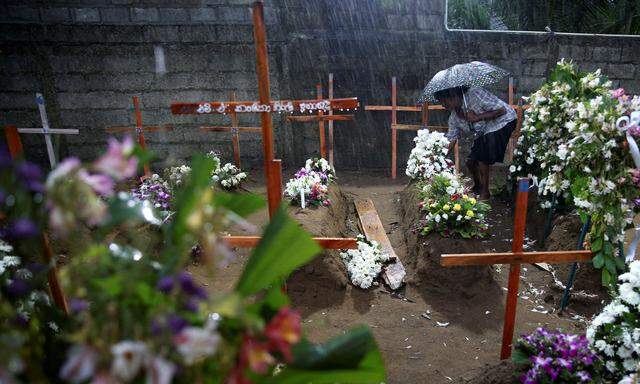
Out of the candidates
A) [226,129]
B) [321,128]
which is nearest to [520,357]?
[321,128]

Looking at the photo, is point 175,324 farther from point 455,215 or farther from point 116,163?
point 455,215

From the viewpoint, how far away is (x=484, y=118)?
517 centimetres

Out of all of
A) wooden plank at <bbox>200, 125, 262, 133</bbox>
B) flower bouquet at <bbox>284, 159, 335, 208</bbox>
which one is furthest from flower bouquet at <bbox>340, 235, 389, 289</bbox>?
wooden plank at <bbox>200, 125, 262, 133</bbox>

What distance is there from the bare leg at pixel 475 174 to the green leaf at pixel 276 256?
5291 millimetres

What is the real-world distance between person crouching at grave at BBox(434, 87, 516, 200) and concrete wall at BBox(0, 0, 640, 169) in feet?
6.22

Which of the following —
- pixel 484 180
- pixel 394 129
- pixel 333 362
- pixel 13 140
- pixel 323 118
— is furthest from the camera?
pixel 394 129

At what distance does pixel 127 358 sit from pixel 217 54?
7.01 m

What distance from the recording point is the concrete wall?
21.6 feet

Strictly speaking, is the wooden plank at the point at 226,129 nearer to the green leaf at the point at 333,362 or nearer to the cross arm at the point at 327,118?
the cross arm at the point at 327,118

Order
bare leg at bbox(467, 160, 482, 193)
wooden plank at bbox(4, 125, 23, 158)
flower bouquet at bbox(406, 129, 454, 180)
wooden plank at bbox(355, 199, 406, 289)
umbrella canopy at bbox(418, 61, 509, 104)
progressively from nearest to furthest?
wooden plank at bbox(4, 125, 23, 158) < wooden plank at bbox(355, 199, 406, 289) < umbrella canopy at bbox(418, 61, 509, 104) < flower bouquet at bbox(406, 129, 454, 180) < bare leg at bbox(467, 160, 482, 193)

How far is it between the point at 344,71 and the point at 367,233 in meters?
3.35

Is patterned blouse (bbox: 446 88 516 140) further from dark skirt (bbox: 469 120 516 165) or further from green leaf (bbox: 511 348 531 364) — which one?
green leaf (bbox: 511 348 531 364)

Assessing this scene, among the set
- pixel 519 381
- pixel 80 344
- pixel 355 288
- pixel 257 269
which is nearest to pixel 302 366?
pixel 257 269

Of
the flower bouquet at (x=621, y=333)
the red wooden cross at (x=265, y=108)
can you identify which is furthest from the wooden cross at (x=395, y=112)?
the flower bouquet at (x=621, y=333)
